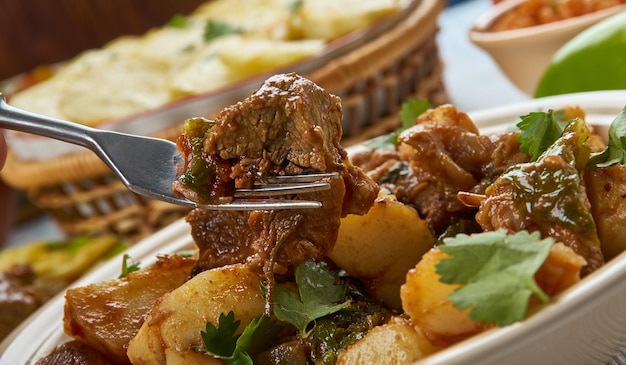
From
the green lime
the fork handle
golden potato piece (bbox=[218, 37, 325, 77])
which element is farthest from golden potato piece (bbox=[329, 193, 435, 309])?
golden potato piece (bbox=[218, 37, 325, 77])

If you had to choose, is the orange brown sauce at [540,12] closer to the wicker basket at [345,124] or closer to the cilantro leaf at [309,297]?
the wicker basket at [345,124]

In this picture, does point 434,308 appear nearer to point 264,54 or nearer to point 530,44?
point 530,44

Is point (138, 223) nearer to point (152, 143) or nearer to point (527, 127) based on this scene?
point (152, 143)

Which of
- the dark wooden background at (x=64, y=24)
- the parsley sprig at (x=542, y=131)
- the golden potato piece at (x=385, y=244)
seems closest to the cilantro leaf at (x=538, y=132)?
the parsley sprig at (x=542, y=131)

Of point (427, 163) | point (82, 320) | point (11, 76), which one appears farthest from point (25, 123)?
point (11, 76)

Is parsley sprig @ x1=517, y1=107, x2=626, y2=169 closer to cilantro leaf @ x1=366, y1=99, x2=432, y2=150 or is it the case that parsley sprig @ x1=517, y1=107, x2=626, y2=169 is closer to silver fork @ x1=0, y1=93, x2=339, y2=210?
cilantro leaf @ x1=366, y1=99, x2=432, y2=150

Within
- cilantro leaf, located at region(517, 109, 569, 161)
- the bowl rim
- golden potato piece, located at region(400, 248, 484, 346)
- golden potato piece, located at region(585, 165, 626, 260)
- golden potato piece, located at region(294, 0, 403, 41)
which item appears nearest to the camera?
golden potato piece, located at region(400, 248, 484, 346)

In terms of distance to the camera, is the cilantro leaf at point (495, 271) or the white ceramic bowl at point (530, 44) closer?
the cilantro leaf at point (495, 271)
